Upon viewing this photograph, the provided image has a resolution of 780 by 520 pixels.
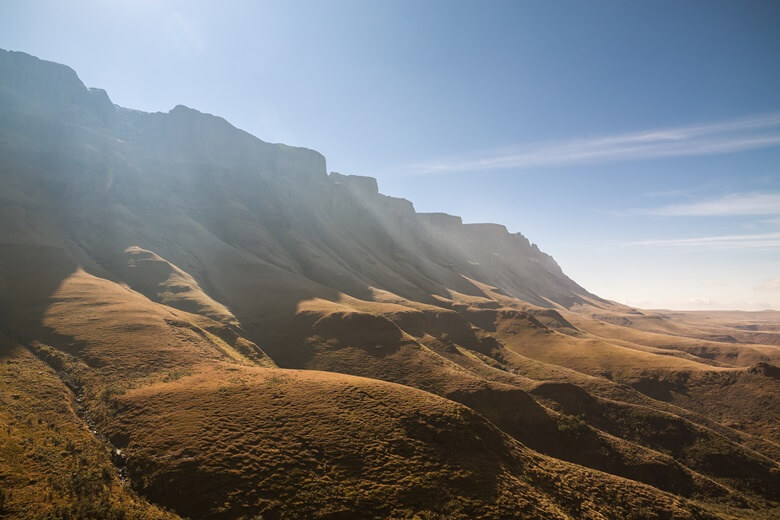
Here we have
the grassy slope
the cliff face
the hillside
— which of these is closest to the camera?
the grassy slope

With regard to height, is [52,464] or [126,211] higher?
[126,211]

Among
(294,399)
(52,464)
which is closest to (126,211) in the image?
(294,399)

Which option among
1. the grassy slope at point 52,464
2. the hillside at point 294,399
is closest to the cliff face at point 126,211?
the hillside at point 294,399

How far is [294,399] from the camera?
4472 cm

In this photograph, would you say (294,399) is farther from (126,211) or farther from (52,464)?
(126,211)

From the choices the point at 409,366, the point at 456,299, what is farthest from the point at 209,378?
the point at 456,299

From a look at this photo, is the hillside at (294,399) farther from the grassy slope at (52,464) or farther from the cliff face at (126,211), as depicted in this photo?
the cliff face at (126,211)

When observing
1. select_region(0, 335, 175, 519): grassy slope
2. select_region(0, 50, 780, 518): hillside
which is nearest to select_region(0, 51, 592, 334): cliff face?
select_region(0, 50, 780, 518): hillside

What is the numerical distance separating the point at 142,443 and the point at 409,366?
161 feet

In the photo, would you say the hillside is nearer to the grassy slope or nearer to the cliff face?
the grassy slope

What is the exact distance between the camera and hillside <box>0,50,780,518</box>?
31.5 metres

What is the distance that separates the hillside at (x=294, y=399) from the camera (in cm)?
3155

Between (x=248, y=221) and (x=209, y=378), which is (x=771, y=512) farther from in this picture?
(x=248, y=221)

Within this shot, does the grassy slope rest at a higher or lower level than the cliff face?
lower
